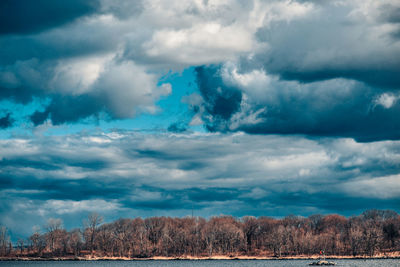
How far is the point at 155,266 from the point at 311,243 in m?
82.6

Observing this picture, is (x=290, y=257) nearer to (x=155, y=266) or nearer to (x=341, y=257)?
(x=341, y=257)

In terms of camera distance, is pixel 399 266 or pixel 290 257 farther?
pixel 290 257

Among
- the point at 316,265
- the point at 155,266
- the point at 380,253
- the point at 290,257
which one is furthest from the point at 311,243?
the point at 155,266

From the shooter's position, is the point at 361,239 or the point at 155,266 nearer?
the point at 155,266

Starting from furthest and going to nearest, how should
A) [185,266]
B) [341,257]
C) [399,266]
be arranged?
[341,257]
[185,266]
[399,266]

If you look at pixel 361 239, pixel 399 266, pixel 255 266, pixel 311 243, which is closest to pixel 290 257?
pixel 311 243

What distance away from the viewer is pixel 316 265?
132125mm

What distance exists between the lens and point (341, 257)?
191m

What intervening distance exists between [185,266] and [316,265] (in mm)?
38588

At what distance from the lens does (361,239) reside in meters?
192

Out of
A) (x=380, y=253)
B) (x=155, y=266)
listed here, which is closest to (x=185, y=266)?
(x=155, y=266)

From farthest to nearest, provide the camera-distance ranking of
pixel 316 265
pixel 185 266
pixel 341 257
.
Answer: pixel 341 257 < pixel 185 266 < pixel 316 265

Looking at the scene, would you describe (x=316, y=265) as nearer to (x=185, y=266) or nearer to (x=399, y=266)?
(x=399, y=266)

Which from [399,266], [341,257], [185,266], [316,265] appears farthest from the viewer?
[341,257]
